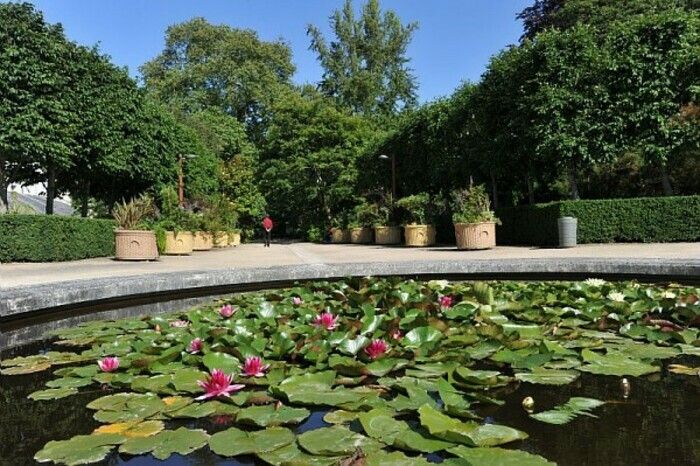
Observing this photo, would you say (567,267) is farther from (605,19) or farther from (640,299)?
(605,19)

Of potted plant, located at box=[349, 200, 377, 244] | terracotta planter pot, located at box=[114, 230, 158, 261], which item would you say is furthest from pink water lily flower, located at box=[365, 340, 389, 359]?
potted plant, located at box=[349, 200, 377, 244]

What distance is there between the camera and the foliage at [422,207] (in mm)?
18406

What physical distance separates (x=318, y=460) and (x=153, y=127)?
19394mm

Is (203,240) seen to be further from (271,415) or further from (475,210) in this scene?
(271,415)

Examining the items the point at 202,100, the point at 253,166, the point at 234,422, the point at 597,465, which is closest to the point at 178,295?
the point at 234,422

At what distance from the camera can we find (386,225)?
21.2 metres

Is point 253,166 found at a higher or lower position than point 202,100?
lower

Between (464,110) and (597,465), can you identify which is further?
(464,110)

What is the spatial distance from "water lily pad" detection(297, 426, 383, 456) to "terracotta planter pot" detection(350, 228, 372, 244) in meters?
21.6

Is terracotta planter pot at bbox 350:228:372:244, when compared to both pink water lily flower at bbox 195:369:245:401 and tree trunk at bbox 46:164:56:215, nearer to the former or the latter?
tree trunk at bbox 46:164:56:215

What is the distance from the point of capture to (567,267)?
582cm

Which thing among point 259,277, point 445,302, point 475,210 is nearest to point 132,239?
point 259,277

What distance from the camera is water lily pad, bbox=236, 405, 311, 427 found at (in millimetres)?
1587

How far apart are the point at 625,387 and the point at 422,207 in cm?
1686
